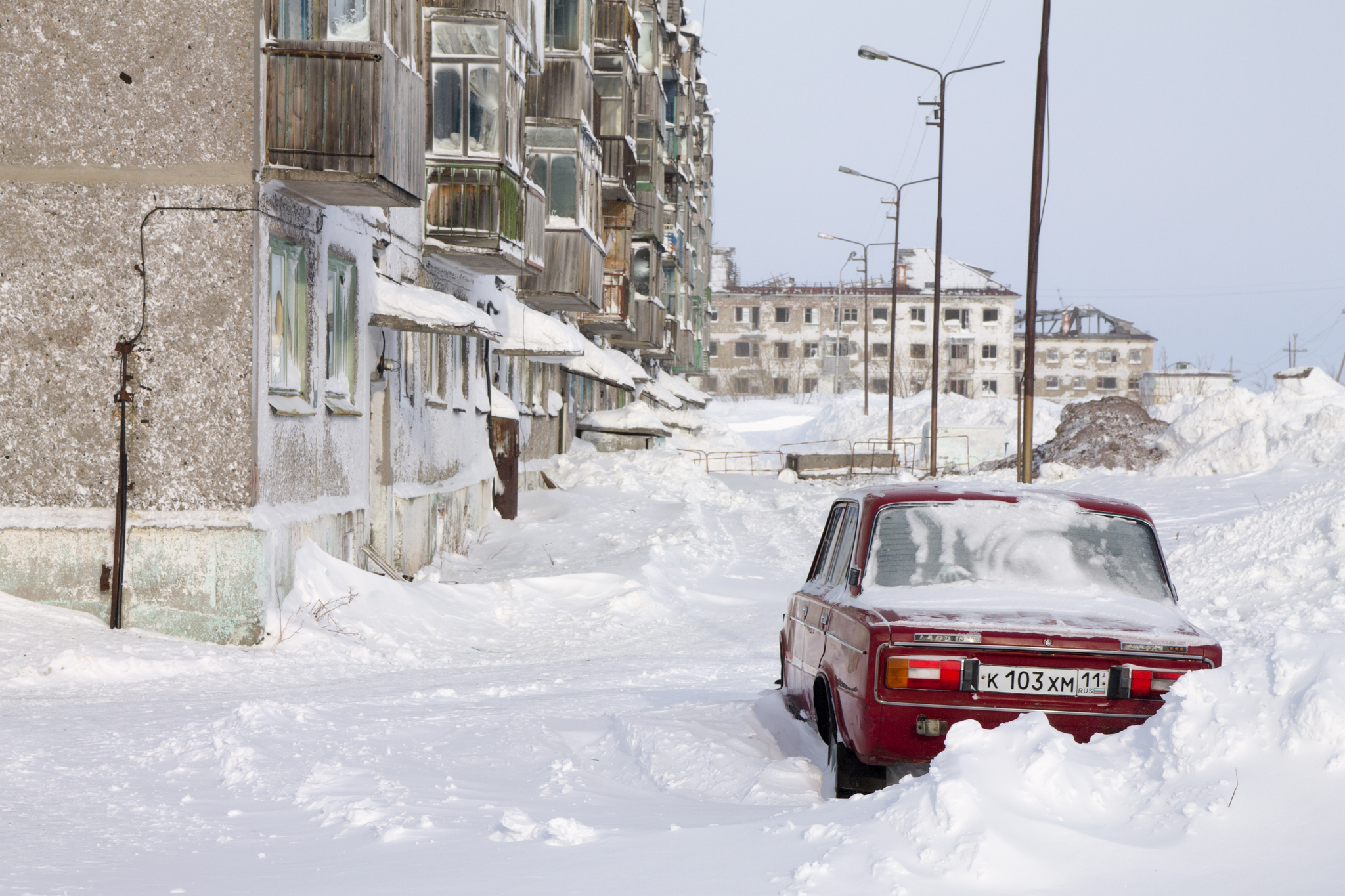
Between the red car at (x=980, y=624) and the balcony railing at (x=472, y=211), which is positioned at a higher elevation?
the balcony railing at (x=472, y=211)

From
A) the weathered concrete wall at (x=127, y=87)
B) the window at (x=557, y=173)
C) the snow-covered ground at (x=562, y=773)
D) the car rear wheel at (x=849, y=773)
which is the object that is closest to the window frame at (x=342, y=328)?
the snow-covered ground at (x=562, y=773)

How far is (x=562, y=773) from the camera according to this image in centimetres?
634

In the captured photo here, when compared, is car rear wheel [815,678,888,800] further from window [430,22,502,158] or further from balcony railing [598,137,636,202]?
balcony railing [598,137,636,202]

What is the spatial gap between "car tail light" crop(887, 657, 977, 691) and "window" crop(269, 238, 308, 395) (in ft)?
24.2

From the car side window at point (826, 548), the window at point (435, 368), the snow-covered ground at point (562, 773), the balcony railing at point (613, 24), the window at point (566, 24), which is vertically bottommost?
the snow-covered ground at point (562, 773)

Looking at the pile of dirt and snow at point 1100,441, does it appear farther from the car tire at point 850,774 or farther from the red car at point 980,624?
the car tire at point 850,774

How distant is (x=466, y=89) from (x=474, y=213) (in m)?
1.52

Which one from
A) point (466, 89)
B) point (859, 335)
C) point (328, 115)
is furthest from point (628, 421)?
point (859, 335)

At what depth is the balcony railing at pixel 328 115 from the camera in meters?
10.9


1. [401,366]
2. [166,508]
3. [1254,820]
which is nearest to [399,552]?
[401,366]

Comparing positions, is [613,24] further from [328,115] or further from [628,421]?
[328,115]

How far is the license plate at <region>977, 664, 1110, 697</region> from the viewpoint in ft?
18.0

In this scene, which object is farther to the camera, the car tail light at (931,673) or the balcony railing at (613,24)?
the balcony railing at (613,24)

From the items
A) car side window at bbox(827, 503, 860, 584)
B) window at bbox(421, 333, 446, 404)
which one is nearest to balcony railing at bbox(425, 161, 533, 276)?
window at bbox(421, 333, 446, 404)
